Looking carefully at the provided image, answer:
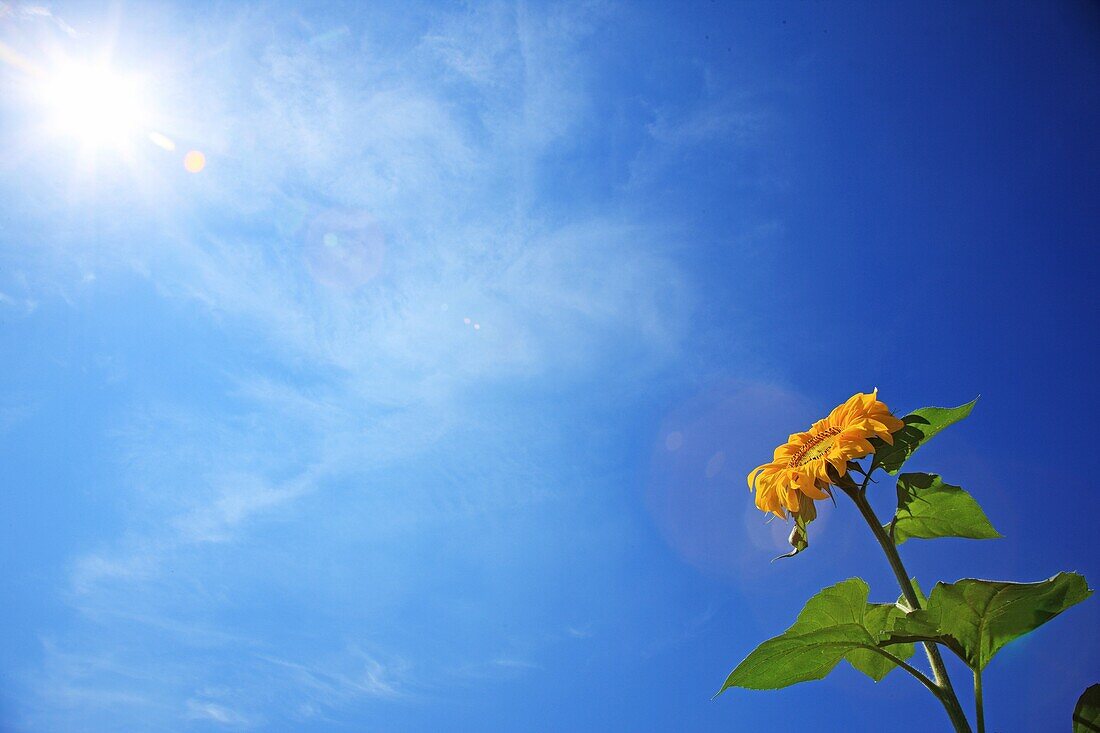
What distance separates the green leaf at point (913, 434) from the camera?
4.42ft

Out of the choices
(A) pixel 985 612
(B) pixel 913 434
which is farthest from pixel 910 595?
(B) pixel 913 434

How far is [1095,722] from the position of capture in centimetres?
116

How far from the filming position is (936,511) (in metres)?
1.37

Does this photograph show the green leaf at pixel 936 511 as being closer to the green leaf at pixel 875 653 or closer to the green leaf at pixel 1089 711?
the green leaf at pixel 875 653

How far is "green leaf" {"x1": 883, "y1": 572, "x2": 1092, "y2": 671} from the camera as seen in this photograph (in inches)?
45.2

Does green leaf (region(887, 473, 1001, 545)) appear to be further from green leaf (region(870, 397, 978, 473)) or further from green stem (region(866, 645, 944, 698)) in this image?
green stem (region(866, 645, 944, 698))

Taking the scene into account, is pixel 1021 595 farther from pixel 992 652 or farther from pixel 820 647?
pixel 820 647

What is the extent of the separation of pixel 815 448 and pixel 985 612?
0.42 m

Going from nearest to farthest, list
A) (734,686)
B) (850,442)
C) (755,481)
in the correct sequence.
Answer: (734,686)
(850,442)
(755,481)

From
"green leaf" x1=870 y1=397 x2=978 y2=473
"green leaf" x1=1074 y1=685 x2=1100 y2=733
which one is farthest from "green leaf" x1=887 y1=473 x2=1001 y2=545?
"green leaf" x1=1074 y1=685 x2=1100 y2=733

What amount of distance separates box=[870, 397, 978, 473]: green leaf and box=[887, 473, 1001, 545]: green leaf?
0.16 feet

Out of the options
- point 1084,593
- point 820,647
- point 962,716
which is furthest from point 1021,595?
point 820,647

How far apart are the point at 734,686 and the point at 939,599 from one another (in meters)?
0.37

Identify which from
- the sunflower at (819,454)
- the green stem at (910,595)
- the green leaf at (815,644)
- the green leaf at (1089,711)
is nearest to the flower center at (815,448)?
the sunflower at (819,454)
